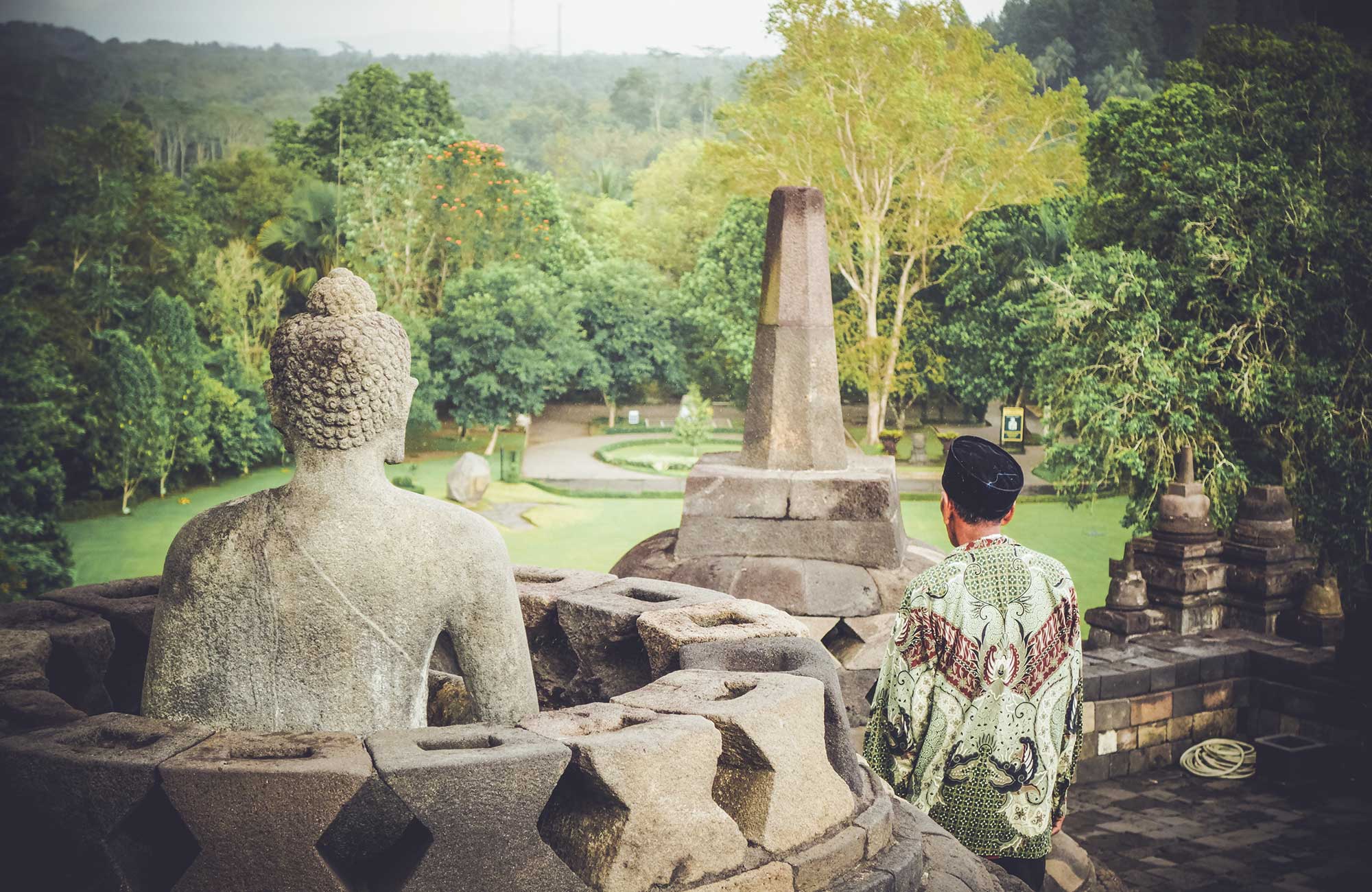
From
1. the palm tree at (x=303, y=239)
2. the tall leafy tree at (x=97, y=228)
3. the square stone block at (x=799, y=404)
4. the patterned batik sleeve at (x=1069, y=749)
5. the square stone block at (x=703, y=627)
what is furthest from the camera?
the palm tree at (x=303, y=239)

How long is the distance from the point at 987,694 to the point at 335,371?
5.87 ft

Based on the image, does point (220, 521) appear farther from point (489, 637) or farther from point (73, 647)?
point (73, 647)

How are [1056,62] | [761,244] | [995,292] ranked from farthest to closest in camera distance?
[761,244]
[1056,62]
[995,292]

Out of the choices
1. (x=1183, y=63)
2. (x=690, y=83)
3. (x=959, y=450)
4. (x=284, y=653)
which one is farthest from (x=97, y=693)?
(x=690, y=83)

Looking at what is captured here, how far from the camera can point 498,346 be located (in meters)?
19.7

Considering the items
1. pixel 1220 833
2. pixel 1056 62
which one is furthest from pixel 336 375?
pixel 1056 62

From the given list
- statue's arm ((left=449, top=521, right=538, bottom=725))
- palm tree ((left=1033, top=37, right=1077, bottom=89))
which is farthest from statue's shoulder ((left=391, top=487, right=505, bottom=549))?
palm tree ((left=1033, top=37, right=1077, bottom=89))

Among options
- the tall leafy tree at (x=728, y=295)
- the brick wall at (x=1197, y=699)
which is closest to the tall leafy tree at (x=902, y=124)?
the tall leafy tree at (x=728, y=295)

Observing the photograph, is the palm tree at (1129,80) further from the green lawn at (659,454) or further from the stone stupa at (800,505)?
the stone stupa at (800,505)

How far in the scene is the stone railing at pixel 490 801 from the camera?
7.71ft

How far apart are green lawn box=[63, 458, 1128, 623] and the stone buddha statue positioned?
11.4 metres

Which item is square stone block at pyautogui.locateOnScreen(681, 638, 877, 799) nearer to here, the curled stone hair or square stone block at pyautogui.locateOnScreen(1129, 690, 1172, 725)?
the curled stone hair

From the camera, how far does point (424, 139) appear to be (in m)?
22.0

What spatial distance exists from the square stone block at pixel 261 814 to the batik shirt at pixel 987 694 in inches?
56.6
